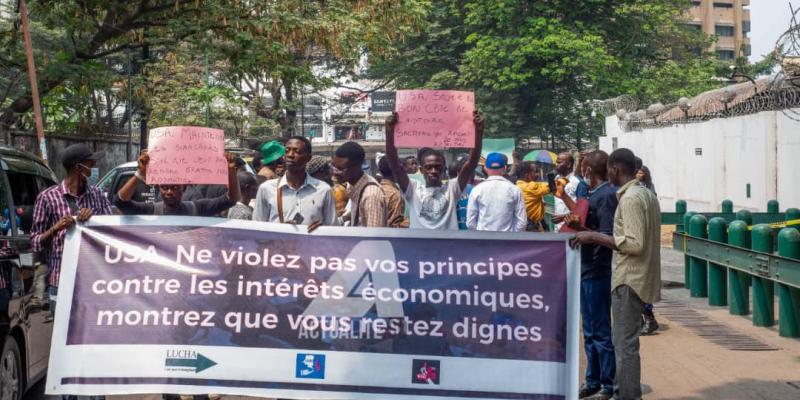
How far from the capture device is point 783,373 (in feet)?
27.0

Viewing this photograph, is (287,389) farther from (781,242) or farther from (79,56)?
(79,56)

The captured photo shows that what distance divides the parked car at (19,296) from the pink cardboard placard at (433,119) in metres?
2.58

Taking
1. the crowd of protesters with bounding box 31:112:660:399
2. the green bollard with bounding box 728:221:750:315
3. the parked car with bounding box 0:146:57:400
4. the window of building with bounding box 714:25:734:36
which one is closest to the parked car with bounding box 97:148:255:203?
the parked car with bounding box 0:146:57:400

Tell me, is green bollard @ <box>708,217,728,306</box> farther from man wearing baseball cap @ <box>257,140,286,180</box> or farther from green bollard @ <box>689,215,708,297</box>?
man wearing baseball cap @ <box>257,140,286,180</box>

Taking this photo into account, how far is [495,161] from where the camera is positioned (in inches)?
322

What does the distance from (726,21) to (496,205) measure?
106 meters

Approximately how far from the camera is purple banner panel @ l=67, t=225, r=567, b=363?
19.2ft

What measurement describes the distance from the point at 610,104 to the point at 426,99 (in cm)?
2972

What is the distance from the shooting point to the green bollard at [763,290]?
34.0 feet

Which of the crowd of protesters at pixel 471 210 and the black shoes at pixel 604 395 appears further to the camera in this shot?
the black shoes at pixel 604 395

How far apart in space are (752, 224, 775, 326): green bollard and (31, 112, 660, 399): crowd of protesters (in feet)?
11.4

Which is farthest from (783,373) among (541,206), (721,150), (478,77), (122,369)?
(478,77)

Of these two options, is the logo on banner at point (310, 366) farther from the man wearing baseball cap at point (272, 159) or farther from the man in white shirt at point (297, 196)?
the man wearing baseball cap at point (272, 159)

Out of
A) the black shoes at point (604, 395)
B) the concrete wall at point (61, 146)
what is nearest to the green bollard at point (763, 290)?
the black shoes at point (604, 395)
